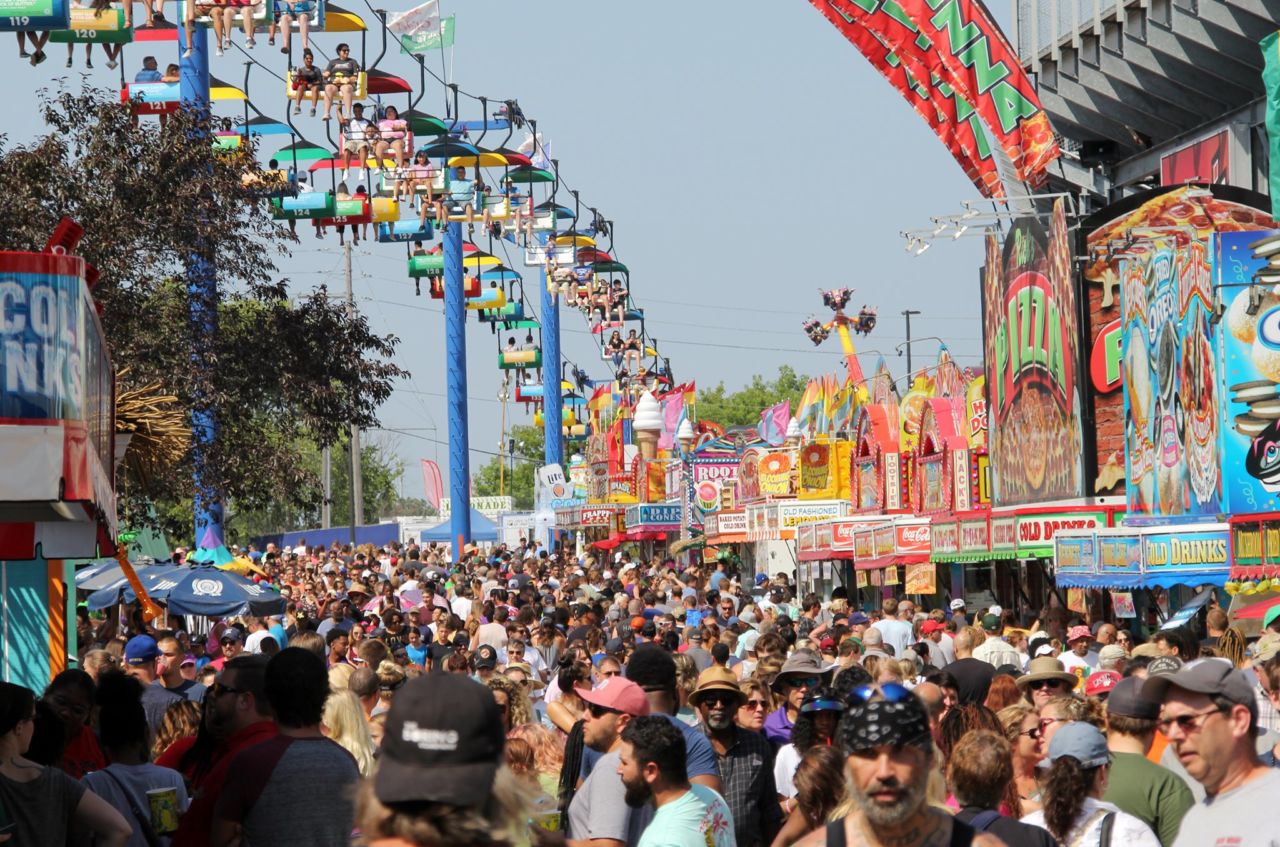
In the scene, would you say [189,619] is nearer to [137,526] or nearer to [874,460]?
[137,526]

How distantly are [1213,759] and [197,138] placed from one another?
58.3 feet

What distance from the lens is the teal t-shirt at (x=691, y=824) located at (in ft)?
18.5

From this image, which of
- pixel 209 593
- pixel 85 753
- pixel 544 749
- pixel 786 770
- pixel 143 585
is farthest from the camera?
pixel 209 593

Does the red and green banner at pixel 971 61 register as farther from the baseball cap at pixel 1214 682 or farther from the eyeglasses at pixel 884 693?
the eyeglasses at pixel 884 693

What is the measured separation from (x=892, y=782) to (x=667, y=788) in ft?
5.74

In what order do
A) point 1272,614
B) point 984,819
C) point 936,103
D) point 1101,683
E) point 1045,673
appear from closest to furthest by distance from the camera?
point 984,819 → point 1045,673 → point 1101,683 → point 1272,614 → point 936,103

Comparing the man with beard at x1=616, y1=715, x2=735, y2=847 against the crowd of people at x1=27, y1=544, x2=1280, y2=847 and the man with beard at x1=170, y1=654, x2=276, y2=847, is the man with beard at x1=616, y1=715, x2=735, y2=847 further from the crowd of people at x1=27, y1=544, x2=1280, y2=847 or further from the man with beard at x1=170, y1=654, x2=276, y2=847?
the man with beard at x1=170, y1=654, x2=276, y2=847

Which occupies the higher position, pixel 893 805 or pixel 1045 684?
pixel 893 805

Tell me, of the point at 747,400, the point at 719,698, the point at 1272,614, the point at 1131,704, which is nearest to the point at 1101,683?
the point at 719,698

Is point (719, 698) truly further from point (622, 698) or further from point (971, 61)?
point (971, 61)

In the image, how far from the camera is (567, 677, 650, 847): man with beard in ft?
20.0

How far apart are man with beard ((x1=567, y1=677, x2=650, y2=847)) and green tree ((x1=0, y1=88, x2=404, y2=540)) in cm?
1286

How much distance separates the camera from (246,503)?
2312 cm

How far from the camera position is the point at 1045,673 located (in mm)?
9266
